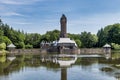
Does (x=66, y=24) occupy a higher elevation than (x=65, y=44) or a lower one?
higher

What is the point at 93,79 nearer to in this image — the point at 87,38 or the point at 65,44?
the point at 65,44

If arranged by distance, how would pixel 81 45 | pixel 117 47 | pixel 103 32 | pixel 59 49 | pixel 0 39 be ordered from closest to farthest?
pixel 0 39
pixel 59 49
pixel 117 47
pixel 81 45
pixel 103 32

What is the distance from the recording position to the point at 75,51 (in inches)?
3642

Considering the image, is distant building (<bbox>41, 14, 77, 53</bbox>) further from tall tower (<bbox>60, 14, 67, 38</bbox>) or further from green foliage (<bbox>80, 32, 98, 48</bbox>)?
green foliage (<bbox>80, 32, 98, 48</bbox>)

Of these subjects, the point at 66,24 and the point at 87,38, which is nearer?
the point at 66,24

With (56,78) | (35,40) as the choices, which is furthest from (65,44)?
(56,78)

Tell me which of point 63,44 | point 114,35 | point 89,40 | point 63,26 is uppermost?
point 63,26

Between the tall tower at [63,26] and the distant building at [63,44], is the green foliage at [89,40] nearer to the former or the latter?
the tall tower at [63,26]

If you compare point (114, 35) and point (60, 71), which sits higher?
point (114, 35)

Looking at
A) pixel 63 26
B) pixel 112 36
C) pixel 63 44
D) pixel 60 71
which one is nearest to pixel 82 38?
pixel 112 36

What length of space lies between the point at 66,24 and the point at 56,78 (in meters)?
78.9

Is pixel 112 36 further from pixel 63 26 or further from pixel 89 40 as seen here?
pixel 63 26

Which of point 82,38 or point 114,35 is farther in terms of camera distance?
point 82,38

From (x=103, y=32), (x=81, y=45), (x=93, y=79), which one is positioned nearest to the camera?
(x=93, y=79)
